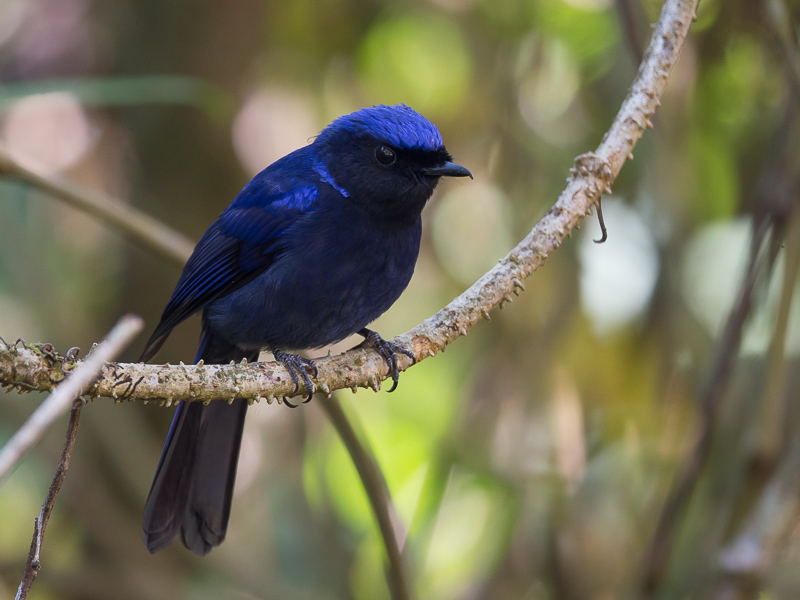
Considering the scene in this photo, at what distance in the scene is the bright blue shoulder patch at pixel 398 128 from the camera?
3295mm

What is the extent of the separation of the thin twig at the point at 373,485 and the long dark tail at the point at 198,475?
46 cm

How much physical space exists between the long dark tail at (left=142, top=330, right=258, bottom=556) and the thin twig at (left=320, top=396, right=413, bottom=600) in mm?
460

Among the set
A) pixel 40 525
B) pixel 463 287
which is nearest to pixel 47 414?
pixel 40 525

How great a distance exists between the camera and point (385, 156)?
337 cm

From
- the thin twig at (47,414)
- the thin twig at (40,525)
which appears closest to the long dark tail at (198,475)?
the thin twig at (40,525)

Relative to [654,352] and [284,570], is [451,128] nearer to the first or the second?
[654,352]

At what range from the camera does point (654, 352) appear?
4.59m

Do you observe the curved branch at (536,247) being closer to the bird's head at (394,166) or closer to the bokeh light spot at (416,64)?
the bird's head at (394,166)

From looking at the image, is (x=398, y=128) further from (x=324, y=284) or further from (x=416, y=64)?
(x=416, y=64)

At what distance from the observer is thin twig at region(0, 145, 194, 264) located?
9.51ft

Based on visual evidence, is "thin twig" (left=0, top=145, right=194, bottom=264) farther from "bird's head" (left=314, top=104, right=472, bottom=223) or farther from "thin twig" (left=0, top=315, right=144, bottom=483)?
"thin twig" (left=0, top=315, right=144, bottom=483)

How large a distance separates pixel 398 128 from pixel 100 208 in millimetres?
1212

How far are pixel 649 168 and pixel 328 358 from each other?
110 inches

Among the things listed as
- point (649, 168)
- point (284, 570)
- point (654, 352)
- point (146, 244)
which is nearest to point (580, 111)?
point (649, 168)
